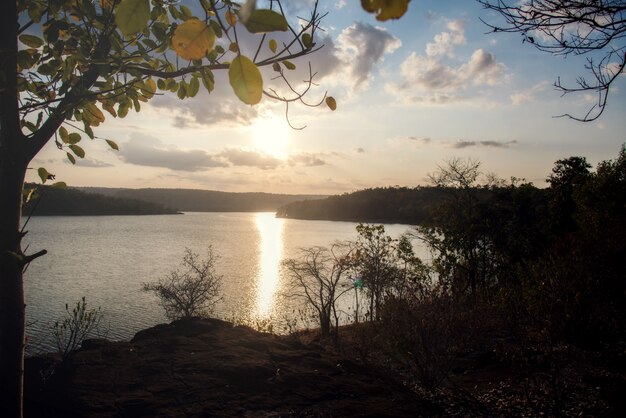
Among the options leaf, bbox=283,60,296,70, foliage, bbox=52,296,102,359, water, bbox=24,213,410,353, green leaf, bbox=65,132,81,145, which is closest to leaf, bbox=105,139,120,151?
green leaf, bbox=65,132,81,145

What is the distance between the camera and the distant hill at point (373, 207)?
83.5 metres

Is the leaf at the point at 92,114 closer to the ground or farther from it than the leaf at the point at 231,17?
farther from it

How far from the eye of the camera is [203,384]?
23.6ft

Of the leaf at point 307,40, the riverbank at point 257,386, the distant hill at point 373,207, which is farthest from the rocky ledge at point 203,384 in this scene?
the distant hill at point 373,207

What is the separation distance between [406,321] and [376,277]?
1195 centimetres

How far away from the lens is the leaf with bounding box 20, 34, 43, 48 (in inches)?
70.5

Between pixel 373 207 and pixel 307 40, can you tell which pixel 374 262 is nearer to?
pixel 307 40

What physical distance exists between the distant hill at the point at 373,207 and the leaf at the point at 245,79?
2636 inches

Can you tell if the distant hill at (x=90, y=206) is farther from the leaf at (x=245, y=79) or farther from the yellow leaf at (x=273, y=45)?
the leaf at (x=245, y=79)

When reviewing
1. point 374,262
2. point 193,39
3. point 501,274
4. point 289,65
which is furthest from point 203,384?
point 501,274

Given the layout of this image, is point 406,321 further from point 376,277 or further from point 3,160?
point 376,277

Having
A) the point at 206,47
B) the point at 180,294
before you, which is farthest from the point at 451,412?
the point at 180,294

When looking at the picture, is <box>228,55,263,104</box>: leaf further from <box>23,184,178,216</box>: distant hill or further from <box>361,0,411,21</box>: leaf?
<box>23,184,178,216</box>: distant hill

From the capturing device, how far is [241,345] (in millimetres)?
9375
